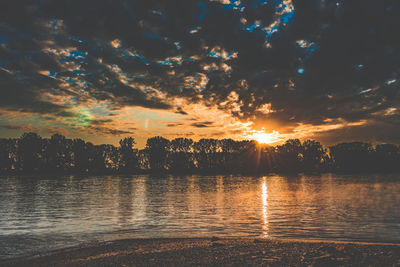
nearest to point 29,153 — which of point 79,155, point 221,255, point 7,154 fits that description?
point 7,154

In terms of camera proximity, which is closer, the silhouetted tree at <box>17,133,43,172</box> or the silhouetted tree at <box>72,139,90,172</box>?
the silhouetted tree at <box>17,133,43,172</box>

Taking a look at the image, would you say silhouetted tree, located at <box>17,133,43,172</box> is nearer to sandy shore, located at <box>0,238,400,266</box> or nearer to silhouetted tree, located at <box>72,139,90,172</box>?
silhouetted tree, located at <box>72,139,90,172</box>

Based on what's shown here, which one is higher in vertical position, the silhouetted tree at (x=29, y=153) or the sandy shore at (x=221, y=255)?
the silhouetted tree at (x=29, y=153)

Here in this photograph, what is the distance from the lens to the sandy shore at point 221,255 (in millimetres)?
12359

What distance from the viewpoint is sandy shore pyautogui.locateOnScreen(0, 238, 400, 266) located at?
12.4 m

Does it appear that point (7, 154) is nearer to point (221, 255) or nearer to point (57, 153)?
point (57, 153)

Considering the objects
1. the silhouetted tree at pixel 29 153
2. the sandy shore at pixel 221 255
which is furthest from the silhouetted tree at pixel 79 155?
the sandy shore at pixel 221 255

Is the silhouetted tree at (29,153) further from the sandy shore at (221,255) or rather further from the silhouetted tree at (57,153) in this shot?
the sandy shore at (221,255)

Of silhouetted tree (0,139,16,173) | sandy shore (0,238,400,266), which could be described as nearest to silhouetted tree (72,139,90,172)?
silhouetted tree (0,139,16,173)

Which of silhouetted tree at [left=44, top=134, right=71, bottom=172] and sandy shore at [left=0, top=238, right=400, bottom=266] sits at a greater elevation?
silhouetted tree at [left=44, top=134, right=71, bottom=172]

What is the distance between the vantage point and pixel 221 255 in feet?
44.7

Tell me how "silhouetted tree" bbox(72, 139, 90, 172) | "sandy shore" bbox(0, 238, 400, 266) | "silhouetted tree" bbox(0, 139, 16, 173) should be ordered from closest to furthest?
1. "sandy shore" bbox(0, 238, 400, 266)
2. "silhouetted tree" bbox(0, 139, 16, 173)
3. "silhouetted tree" bbox(72, 139, 90, 172)

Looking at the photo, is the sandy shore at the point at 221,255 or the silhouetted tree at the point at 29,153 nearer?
the sandy shore at the point at 221,255

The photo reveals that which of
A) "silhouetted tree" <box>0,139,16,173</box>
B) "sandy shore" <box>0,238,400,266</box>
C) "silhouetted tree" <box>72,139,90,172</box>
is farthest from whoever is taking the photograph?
"silhouetted tree" <box>72,139,90,172</box>
